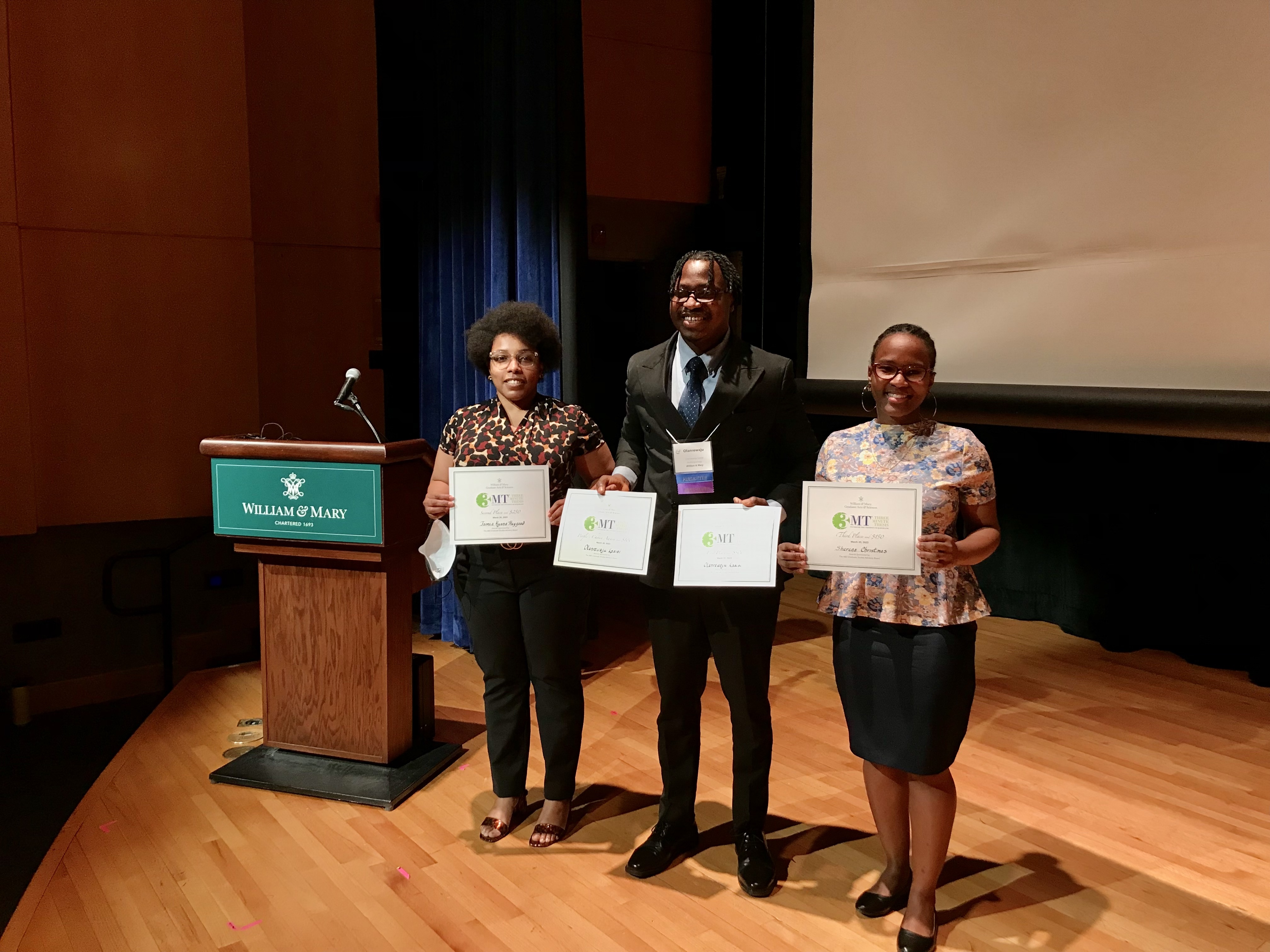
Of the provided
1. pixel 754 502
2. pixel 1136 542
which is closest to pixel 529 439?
pixel 754 502

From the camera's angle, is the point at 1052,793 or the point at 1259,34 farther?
the point at 1052,793

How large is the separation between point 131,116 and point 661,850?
3565mm

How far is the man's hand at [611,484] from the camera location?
2.28m

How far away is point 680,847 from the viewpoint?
2.55 meters

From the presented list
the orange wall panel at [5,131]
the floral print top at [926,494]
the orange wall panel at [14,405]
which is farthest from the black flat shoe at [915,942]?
the orange wall panel at [5,131]

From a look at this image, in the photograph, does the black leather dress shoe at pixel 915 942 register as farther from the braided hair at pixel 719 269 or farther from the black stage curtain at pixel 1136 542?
the black stage curtain at pixel 1136 542

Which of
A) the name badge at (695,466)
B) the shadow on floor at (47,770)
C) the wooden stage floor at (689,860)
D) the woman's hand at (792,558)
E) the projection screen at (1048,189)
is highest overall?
the projection screen at (1048,189)

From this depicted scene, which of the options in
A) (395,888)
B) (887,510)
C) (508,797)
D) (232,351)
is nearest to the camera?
(887,510)

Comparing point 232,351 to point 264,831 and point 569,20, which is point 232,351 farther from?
point 264,831

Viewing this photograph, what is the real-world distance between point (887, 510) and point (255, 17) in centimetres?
398

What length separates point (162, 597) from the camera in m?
4.33

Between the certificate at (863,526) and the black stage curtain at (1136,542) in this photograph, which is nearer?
the certificate at (863,526)

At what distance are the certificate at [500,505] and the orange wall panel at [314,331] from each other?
2446 mm

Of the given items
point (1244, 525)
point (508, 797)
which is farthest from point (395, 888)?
point (1244, 525)
